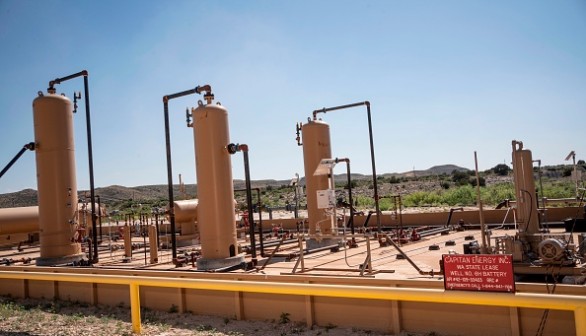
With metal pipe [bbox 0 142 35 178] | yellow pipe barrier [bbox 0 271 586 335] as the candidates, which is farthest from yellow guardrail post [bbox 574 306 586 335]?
metal pipe [bbox 0 142 35 178]

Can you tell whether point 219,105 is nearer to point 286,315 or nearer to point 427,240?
point 286,315

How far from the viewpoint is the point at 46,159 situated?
536 inches

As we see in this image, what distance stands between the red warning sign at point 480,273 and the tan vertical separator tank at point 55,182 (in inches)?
451

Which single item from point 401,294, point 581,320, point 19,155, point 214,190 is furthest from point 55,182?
point 581,320

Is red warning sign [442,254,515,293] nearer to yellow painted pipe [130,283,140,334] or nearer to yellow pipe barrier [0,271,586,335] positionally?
yellow pipe barrier [0,271,586,335]

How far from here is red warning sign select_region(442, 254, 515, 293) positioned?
4.95 meters

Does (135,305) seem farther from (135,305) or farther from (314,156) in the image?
(314,156)

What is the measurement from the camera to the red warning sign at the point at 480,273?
4945 mm

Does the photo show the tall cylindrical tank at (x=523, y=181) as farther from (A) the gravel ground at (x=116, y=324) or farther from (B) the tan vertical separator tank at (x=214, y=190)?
(B) the tan vertical separator tank at (x=214, y=190)

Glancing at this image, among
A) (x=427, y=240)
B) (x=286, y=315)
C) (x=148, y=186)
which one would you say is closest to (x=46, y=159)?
(x=286, y=315)

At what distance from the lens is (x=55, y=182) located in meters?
13.5

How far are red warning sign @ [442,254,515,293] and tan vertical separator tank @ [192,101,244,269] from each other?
22.4ft

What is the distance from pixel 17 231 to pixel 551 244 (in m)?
21.0

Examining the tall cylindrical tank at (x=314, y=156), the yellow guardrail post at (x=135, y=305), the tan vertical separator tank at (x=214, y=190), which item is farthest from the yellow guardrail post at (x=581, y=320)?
the tall cylindrical tank at (x=314, y=156)
